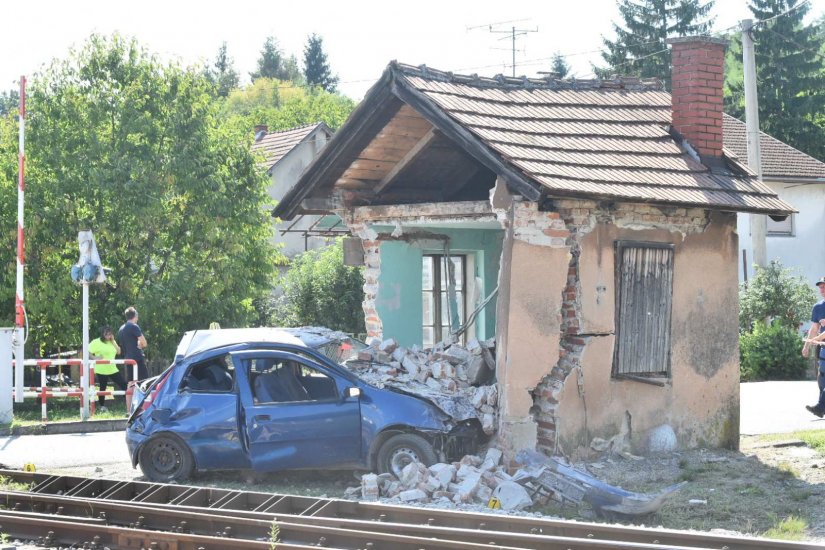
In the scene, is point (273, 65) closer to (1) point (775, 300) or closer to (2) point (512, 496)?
(1) point (775, 300)

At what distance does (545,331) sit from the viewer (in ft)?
40.2

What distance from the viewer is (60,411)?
63.9 ft

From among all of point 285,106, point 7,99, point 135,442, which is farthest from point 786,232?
point 7,99

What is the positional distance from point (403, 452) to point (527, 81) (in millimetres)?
5883

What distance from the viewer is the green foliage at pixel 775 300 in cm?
2517

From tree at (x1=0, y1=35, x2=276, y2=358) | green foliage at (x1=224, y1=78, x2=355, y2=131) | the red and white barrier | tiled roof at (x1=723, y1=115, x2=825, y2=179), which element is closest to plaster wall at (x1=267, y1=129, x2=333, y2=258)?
tiled roof at (x1=723, y1=115, x2=825, y2=179)

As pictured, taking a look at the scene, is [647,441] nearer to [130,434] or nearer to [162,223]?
[130,434]

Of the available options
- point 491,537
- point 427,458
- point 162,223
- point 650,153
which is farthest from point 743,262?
point 491,537

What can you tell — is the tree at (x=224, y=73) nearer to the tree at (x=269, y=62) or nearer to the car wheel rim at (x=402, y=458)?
the tree at (x=269, y=62)

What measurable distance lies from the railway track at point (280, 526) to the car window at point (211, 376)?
159 cm

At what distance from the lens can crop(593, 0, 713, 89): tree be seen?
5212 centimetres

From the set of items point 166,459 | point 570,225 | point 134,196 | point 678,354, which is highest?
point 134,196

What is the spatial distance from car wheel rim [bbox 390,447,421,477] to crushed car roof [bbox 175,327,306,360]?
1575 millimetres

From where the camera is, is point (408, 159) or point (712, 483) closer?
point (712, 483)
